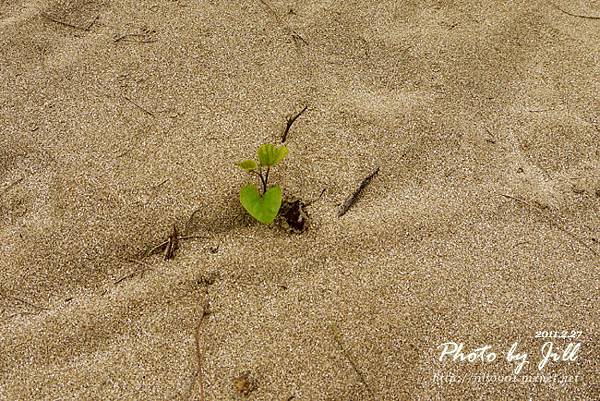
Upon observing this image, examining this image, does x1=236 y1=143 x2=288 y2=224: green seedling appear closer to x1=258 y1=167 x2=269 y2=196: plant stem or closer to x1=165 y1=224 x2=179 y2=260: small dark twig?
x1=258 y1=167 x2=269 y2=196: plant stem

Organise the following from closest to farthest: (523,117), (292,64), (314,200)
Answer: (314,200) < (523,117) < (292,64)

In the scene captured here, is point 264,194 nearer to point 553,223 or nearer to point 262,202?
point 262,202

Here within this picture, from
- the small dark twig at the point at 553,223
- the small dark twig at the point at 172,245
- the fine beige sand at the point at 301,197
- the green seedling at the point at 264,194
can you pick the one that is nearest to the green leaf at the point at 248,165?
the green seedling at the point at 264,194

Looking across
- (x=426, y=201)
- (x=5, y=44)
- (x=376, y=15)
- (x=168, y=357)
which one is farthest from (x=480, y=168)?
(x=5, y=44)

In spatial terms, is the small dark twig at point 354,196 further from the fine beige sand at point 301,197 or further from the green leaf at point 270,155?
the green leaf at point 270,155

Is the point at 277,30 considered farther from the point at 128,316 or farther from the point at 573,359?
the point at 573,359

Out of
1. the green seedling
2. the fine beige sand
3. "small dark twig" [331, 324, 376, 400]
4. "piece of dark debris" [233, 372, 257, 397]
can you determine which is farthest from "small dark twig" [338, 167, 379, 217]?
"piece of dark debris" [233, 372, 257, 397]

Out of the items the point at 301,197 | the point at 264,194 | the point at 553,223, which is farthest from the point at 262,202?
the point at 553,223
